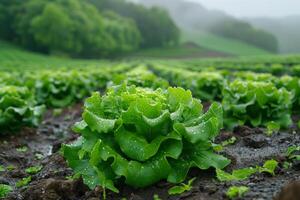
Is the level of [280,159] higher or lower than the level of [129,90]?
lower

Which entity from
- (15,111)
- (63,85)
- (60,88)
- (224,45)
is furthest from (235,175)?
(224,45)

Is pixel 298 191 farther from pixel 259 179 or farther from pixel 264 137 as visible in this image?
pixel 264 137

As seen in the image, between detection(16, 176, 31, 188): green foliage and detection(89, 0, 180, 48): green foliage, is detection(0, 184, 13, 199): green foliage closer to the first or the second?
detection(16, 176, 31, 188): green foliage

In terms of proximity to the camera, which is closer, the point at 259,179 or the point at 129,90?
the point at 259,179

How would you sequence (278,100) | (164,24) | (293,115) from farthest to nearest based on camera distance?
1. (164,24)
2. (293,115)
3. (278,100)

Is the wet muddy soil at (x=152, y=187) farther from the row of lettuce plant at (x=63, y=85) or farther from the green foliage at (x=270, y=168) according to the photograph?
the row of lettuce plant at (x=63, y=85)

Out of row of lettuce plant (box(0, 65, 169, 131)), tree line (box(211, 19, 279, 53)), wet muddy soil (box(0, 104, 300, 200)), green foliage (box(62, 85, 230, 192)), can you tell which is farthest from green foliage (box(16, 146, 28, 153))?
tree line (box(211, 19, 279, 53))

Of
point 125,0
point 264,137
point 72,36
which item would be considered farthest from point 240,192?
point 125,0
